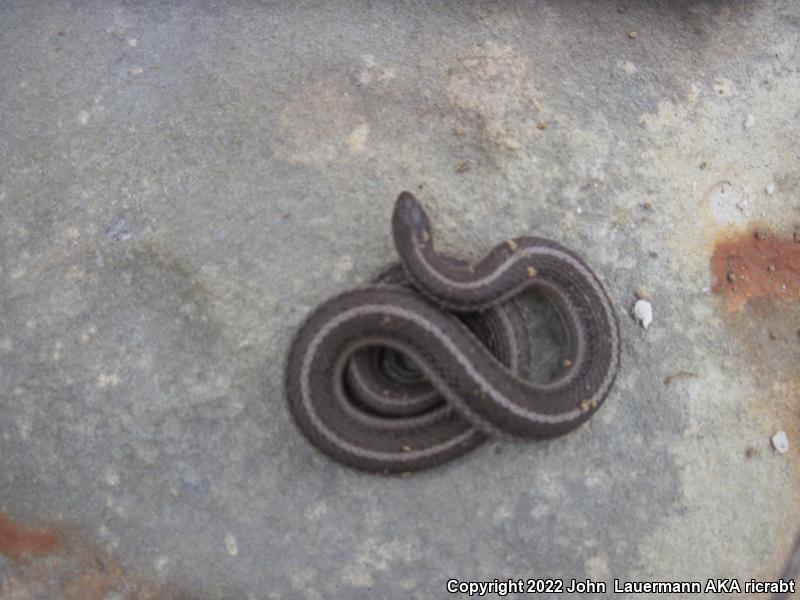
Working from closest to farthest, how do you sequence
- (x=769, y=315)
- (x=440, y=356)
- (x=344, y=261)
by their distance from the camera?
1. (x=440, y=356)
2. (x=344, y=261)
3. (x=769, y=315)

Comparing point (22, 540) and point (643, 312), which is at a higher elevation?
point (643, 312)

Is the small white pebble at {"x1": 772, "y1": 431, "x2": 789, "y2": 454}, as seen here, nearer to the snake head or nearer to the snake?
the snake

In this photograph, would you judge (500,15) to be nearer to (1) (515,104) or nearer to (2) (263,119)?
(1) (515,104)

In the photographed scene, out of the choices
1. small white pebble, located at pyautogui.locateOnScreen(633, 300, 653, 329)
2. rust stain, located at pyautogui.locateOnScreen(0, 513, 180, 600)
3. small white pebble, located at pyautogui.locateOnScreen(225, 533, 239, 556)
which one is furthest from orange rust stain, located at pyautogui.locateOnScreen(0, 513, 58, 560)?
small white pebble, located at pyautogui.locateOnScreen(633, 300, 653, 329)

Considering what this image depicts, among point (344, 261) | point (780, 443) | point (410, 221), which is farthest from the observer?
point (780, 443)

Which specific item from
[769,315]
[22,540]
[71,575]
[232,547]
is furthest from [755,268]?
[22,540]

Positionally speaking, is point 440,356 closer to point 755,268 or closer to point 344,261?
point 344,261
